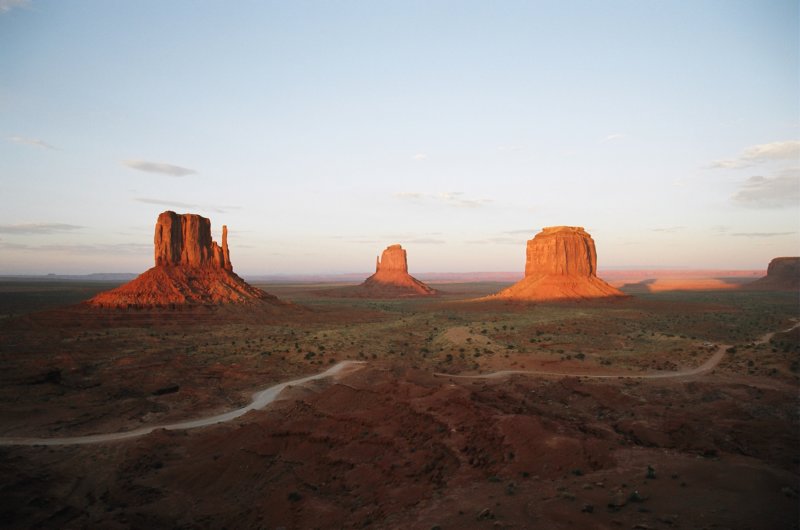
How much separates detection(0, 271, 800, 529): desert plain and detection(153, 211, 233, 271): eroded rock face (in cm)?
3075

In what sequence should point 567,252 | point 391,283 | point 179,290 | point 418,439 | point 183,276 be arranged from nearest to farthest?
point 418,439 → point 179,290 → point 183,276 → point 567,252 → point 391,283

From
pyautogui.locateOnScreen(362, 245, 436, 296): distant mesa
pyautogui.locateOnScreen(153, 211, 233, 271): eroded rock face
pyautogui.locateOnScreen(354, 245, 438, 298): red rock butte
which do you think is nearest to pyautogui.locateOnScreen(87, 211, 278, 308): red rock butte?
pyautogui.locateOnScreen(153, 211, 233, 271): eroded rock face

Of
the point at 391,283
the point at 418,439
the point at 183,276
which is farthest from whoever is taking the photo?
the point at 391,283

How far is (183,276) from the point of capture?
68.6m

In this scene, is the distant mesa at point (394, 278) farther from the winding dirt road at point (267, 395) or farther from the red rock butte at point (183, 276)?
the winding dirt road at point (267, 395)

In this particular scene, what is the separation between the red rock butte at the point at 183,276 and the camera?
6284 cm

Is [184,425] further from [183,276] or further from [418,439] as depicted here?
[183,276]

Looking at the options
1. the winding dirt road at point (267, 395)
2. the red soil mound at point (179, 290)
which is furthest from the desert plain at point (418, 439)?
the red soil mound at point (179, 290)

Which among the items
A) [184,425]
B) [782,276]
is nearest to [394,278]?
[782,276]

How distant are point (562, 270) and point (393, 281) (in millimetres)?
62563

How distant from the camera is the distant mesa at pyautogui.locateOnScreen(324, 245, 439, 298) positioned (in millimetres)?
133125

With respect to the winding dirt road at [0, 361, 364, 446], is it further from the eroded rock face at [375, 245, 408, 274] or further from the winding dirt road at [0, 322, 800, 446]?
the eroded rock face at [375, 245, 408, 274]

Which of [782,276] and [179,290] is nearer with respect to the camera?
[179,290]

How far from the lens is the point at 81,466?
18.4m
